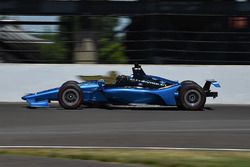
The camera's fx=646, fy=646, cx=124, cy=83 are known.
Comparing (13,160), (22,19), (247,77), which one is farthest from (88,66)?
(13,160)

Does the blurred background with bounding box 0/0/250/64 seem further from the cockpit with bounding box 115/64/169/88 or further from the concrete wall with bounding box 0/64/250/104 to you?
the cockpit with bounding box 115/64/169/88

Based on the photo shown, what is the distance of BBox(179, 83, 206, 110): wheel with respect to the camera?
15.2 meters

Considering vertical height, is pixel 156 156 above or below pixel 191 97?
below

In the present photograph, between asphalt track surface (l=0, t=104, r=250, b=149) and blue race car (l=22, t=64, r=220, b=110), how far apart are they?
0.24m

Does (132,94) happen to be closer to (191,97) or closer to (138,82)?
(138,82)

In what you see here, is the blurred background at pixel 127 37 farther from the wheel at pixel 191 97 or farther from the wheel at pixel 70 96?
the wheel at pixel 70 96

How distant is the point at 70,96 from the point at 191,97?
286 centimetres

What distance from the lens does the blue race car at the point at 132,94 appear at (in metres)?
15.2

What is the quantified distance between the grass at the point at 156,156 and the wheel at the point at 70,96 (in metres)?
6.01

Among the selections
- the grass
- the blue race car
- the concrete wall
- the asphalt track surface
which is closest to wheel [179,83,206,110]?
the blue race car

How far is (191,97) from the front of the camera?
50.1ft

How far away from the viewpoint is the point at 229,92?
57.7ft

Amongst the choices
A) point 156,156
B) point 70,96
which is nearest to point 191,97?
point 70,96

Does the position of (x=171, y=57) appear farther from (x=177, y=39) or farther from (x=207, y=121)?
(x=207, y=121)
